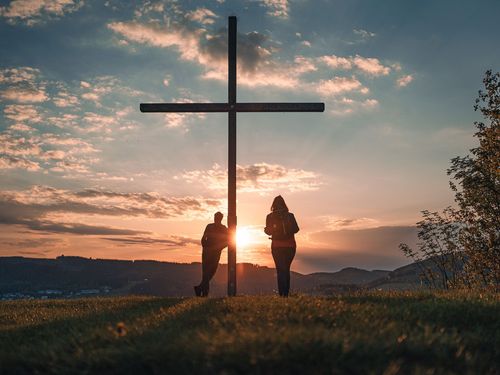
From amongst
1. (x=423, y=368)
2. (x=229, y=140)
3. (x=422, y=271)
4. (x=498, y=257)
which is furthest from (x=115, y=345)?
(x=422, y=271)

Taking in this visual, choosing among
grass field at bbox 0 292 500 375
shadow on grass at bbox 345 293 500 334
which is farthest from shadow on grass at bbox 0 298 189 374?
shadow on grass at bbox 345 293 500 334

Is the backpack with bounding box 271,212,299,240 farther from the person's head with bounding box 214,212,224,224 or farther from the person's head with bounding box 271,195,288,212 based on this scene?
the person's head with bounding box 214,212,224,224

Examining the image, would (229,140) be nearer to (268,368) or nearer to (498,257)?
(268,368)

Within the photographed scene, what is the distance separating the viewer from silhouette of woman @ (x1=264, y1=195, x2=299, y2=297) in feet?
51.0

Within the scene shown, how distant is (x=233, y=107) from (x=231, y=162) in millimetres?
1929

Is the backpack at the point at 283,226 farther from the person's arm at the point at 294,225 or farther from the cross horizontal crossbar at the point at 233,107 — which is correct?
the cross horizontal crossbar at the point at 233,107

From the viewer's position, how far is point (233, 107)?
17.8m

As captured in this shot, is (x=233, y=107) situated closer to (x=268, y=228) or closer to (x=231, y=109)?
(x=231, y=109)

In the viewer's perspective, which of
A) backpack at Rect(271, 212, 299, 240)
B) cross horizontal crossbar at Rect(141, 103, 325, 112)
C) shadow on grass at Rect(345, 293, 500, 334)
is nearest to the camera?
shadow on grass at Rect(345, 293, 500, 334)

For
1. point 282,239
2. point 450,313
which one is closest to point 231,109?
point 282,239

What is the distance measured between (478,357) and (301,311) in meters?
2.81

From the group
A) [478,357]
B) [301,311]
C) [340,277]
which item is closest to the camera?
[478,357]

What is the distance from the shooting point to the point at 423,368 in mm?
6023

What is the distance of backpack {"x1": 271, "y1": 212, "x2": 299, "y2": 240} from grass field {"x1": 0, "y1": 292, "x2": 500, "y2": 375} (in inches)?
231
